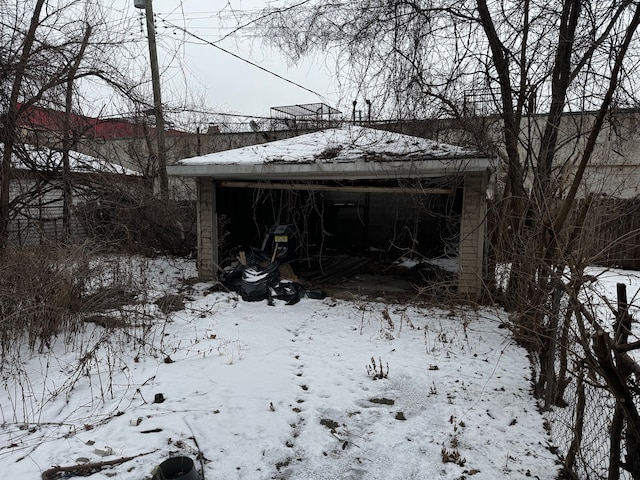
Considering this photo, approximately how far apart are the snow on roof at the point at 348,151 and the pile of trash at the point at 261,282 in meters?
1.93

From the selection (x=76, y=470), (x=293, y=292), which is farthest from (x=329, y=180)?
(x=76, y=470)

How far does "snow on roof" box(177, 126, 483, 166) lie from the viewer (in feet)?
22.5

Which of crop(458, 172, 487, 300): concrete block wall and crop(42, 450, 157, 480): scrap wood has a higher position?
crop(458, 172, 487, 300): concrete block wall

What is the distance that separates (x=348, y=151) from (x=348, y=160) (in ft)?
1.64

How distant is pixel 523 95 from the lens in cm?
533

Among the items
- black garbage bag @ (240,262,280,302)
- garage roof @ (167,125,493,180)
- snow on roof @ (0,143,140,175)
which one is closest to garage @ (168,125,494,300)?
garage roof @ (167,125,493,180)

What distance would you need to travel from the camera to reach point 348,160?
7094mm

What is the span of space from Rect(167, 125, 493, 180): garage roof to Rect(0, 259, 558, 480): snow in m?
2.58

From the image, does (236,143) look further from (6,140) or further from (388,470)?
(388,470)

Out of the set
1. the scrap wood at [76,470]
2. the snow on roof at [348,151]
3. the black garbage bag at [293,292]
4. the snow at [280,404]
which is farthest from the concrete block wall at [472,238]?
the scrap wood at [76,470]

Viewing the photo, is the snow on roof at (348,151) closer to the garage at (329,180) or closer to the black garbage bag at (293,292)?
the garage at (329,180)

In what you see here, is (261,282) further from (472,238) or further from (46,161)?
(46,161)

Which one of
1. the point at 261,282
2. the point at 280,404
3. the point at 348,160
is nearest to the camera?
the point at 280,404

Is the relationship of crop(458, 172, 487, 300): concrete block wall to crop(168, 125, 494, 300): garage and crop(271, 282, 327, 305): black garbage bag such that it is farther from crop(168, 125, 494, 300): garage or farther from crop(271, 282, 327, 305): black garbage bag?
crop(271, 282, 327, 305): black garbage bag
